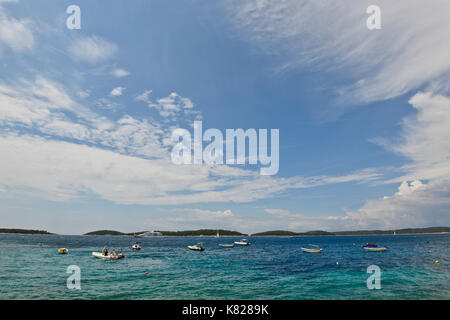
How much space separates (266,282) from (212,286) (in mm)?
7772

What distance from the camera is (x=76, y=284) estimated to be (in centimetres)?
3078

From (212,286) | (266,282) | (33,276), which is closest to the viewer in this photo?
(212,286)

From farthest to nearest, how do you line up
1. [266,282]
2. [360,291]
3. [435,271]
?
[435,271] → [266,282] → [360,291]

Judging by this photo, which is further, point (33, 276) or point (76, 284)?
point (33, 276)
